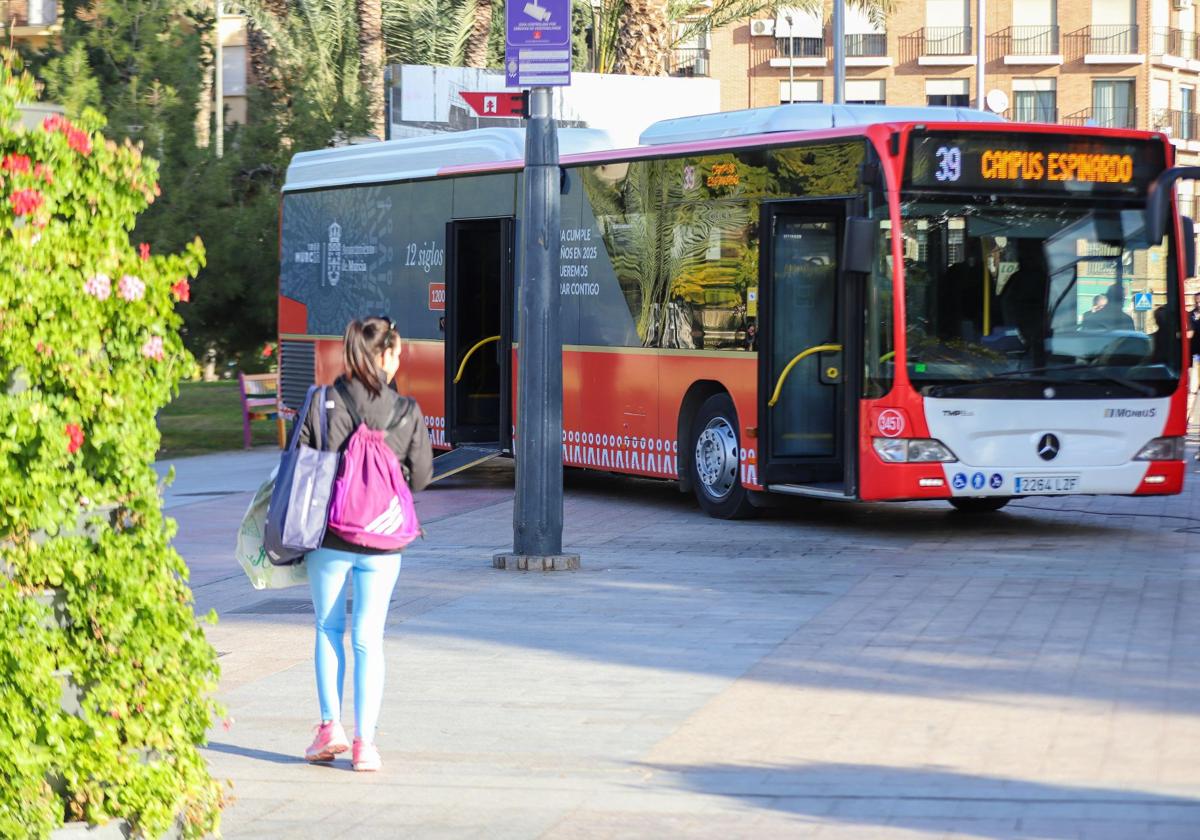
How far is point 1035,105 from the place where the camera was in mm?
72250

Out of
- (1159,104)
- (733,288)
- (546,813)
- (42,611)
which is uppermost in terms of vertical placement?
(1159,104)

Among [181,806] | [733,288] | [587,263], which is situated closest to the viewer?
[181,806]

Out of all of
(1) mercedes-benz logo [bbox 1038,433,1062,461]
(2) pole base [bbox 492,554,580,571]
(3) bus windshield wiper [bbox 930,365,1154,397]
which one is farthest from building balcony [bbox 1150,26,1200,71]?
(2) pole base [bbox 492,554,580,571]

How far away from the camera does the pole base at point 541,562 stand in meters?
12.4

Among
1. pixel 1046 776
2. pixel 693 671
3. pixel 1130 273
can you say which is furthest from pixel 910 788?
pixel 1130 273

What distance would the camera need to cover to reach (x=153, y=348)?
17.4 feet

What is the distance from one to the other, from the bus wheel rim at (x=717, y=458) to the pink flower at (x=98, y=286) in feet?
33.3

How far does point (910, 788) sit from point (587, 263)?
427 inches

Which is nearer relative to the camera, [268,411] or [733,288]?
[733,288]

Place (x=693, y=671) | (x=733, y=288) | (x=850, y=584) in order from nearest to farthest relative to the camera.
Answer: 1. (x=693, y=671)
2. (x=850, y=584)
3. (x=733, y=288)

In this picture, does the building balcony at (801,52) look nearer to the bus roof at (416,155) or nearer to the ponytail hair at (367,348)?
the bus roof at (416,155)

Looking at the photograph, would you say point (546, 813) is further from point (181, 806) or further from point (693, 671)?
point (693, 671)

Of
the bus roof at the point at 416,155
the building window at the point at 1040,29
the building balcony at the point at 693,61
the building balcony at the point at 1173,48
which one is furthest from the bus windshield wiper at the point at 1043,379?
the building balcony at the point at 1173,48

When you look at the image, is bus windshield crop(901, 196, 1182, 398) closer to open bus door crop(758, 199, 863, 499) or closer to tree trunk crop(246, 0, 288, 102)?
open bus door crop(758, 199, 863, 499)
